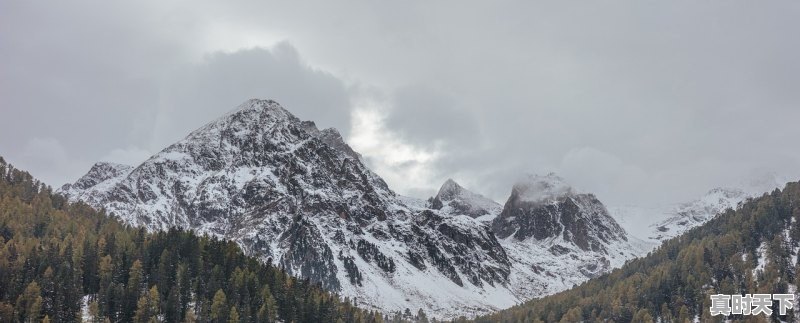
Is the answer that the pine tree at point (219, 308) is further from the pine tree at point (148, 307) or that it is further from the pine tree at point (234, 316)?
the pine tree at point (148, 307)

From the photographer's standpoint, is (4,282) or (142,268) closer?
(4,282)

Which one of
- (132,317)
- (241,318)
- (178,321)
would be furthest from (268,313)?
(132,317)

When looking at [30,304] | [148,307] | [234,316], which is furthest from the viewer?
[234,316]

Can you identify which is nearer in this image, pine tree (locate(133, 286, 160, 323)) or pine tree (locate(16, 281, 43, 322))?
pine tree (locate(16, 281, 43, 322))

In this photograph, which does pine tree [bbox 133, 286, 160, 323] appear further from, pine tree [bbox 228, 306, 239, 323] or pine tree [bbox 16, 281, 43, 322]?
pine tree [bbox 16, 281, 43, 322]

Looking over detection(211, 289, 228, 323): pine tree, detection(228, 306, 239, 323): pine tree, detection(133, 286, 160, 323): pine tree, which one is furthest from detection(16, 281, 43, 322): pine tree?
detection(228, 306, 239, 323): pine tree

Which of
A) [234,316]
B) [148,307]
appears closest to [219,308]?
[234,316]

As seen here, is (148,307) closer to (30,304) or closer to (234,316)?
(234,316)

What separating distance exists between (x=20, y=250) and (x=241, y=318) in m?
66.1

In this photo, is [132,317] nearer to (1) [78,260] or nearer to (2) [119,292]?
(2) [119,292]

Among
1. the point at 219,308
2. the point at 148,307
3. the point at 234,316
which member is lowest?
the point at 234,316

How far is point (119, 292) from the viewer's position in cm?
17750

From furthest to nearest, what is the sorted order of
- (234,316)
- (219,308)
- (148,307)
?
(219,308)
(234,316)
(148,307)

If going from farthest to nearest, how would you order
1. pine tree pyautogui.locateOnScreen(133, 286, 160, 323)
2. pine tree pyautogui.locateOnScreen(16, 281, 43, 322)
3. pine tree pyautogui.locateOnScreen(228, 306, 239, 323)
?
1. pine tree pyautogui.locateOnScreen(228, 306, 239, 323)
2. pine tree pyautogui.locateOnScreen(133, 286, 160, 323)
3. pine tree pyautogui.locateOnScreen(16, 281, 43, 322)
